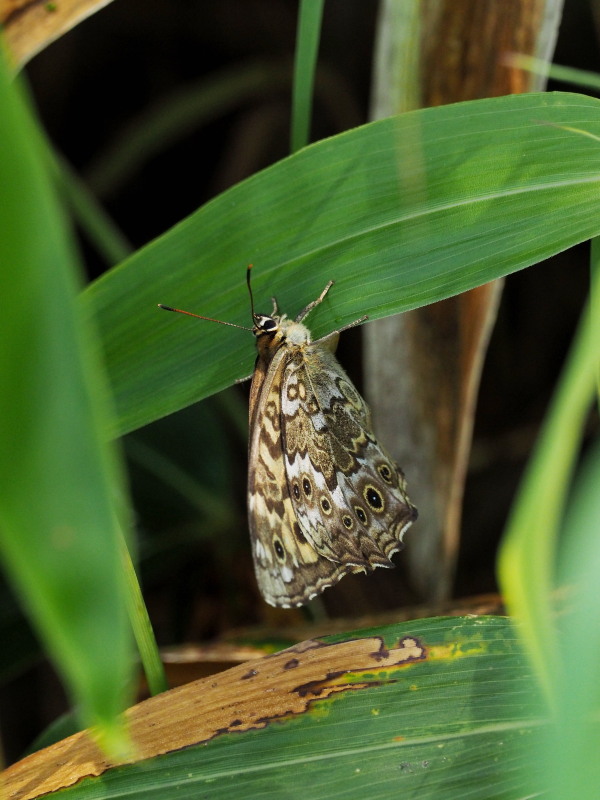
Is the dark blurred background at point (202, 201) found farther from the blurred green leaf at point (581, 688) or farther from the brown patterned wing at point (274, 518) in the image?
the blurred green leaf at point (581, 688)

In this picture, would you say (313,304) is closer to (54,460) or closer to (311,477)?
(311,477)

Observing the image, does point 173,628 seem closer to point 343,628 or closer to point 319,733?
point 343,628

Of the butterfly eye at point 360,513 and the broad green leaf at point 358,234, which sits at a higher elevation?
the broad green leaf at point 358,234

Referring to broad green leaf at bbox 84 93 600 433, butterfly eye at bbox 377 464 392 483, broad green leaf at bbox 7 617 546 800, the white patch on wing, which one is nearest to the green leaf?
broad green leaf at bbox 84 93 600 433

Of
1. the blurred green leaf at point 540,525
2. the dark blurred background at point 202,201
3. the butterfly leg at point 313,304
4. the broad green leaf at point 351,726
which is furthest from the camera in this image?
the dark blurred background at point 202,201

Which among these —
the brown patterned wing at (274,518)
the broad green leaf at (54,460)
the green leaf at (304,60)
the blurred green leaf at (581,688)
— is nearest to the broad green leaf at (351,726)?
the brown patterned wing at (274,518)

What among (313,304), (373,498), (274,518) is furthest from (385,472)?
(313,304)
